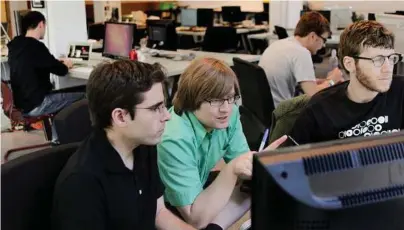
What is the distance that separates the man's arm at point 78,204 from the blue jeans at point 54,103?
10.2ft

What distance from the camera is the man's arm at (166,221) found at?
144cm

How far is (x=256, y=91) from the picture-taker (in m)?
3.25

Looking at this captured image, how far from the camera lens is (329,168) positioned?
27.2 inches

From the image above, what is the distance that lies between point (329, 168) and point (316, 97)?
1131 mm

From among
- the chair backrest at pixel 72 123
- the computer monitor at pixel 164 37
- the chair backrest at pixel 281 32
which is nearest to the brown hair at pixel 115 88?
the chair backrest at pixel 72 123

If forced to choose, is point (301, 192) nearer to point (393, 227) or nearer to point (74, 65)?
point (393, 227)

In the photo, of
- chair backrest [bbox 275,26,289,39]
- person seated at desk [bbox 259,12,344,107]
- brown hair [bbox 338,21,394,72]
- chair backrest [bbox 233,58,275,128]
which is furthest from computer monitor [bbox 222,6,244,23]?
brown hair [bbox 338,21,394,72]

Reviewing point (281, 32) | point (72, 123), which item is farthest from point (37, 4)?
point (72, 123)

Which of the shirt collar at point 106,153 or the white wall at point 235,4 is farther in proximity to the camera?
the white wall at point 235,4

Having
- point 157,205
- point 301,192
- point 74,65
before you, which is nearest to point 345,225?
point 301,192

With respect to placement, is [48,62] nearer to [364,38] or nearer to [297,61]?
[297,61]

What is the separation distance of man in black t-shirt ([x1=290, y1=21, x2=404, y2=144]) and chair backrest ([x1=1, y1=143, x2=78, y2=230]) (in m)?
0.84

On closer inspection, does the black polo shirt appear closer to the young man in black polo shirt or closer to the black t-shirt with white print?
the young man in black polo shirt

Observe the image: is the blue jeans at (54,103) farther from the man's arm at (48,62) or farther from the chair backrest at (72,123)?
the chair backrest at (72,123)
